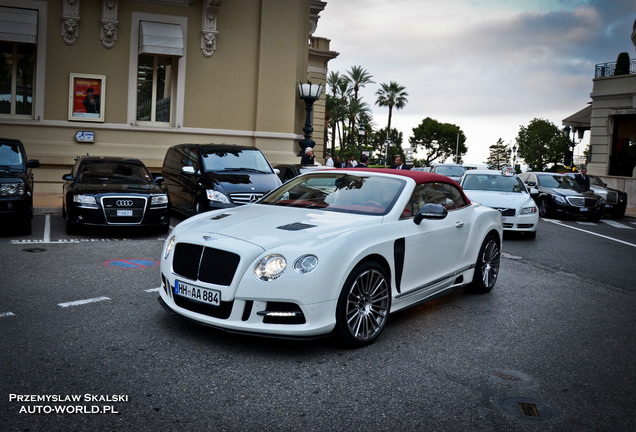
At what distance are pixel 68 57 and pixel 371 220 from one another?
16.2 m

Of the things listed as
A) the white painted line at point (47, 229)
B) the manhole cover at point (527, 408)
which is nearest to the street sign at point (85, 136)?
the white painted line at point (47, 229)

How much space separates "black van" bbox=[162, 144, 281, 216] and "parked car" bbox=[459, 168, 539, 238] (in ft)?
16.0

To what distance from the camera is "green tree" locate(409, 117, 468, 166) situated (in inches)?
4830

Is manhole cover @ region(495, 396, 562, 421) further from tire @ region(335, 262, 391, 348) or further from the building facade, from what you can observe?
the building facade

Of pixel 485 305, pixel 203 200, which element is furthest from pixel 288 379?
pixel 203 200

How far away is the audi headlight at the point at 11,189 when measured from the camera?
1038 cm

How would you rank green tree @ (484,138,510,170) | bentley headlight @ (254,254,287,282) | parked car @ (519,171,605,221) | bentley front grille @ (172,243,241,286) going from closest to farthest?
bentley headlight @ (254,254,287,282) → bentley front grille @ (172,243,241,286) → parked car @ (519,171,605,221) → green tree @ (484,138,510,170)

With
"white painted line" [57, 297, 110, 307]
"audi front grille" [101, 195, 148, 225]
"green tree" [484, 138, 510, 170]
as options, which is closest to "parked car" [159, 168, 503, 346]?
"white painted line" [57, 297, 110, 307]

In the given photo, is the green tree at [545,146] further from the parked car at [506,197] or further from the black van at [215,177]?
the black van at [215,177]

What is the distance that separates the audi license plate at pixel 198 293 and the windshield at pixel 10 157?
25.3ft

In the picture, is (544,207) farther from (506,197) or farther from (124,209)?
(124,209)

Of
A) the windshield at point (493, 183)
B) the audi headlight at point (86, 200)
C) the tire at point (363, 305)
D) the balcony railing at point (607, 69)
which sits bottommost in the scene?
the tire at point (363, 305)

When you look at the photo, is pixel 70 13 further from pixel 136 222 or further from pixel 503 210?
pixel 503 210

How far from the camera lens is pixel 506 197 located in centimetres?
1419
